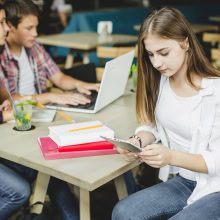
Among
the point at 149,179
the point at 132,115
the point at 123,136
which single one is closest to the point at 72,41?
the point at 149,179

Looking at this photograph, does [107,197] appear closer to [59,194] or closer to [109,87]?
[59,194]

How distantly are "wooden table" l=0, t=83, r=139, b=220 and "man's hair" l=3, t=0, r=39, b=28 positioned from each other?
83 cm

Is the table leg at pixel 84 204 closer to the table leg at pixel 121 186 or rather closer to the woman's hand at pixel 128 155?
the woman's hand at pixel 128 155

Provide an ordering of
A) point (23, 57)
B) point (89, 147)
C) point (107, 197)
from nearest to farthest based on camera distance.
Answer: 1. point (89, 147)
2. point (23, 57)
3. point (107, 197)

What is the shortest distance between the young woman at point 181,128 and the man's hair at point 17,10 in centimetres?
107

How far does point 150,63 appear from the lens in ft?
4.91

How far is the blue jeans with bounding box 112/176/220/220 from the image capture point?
47.1 inches

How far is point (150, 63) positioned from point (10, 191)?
834 millimetres

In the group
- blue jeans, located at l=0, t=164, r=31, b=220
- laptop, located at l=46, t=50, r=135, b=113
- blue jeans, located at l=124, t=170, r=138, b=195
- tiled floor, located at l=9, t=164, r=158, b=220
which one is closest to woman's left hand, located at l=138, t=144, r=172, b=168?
laptop, located at l=46, t=50, r=135, b=113

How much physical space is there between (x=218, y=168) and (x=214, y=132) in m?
0.14

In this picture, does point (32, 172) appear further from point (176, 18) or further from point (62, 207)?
point (176, 18)

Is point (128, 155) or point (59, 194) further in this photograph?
point (59, 194)

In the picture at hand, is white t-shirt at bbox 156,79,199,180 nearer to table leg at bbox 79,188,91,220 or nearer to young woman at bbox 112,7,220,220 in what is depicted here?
young woman at bbox 112,7,220,220

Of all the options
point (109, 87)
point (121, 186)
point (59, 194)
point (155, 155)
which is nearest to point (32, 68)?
point (109, 87)
